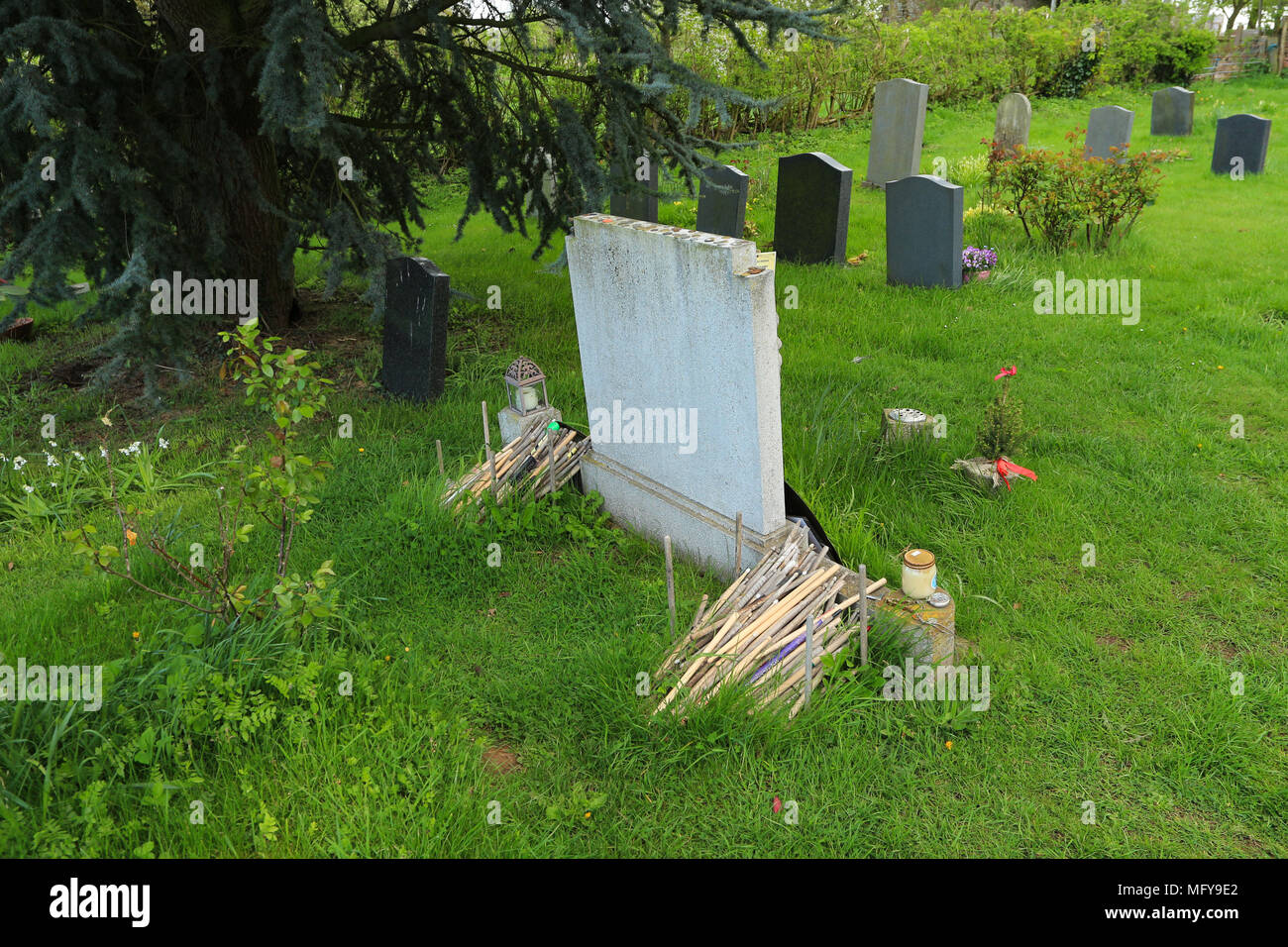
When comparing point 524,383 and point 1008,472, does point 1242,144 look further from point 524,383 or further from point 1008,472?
point 524,383

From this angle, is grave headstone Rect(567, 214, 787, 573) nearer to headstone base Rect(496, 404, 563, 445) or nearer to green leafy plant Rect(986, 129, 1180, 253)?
headstone base Rect(496, 404, 563, 445)

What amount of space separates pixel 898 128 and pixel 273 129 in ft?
31.0

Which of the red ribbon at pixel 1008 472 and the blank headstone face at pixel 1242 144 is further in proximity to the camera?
the blank headstone face at pixel 1242 144

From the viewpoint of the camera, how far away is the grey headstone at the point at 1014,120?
1345 centimetres

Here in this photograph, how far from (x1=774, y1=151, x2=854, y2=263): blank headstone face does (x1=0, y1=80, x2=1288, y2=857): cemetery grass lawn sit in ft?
7.73

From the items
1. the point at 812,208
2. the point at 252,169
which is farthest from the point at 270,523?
the point at 812,208

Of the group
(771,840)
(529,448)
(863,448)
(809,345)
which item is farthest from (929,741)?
(809,345)

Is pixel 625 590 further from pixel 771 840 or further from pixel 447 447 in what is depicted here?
pixel 447 447

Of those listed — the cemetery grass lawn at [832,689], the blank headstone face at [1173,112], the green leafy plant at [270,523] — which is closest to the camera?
the cemetery grass lawn at [832,689]

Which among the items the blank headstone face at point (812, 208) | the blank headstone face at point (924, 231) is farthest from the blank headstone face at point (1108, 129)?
the blank headstone face at point (924, 231)

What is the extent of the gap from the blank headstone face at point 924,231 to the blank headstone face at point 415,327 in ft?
13.9

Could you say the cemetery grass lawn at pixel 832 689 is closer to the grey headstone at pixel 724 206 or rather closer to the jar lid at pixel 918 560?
the jar lid at pixel 918 560

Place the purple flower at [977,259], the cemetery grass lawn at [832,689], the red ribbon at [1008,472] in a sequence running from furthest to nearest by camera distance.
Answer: the purple flower at [977,259], the red ribbon at [1008,472], the cemetery grass lawn at [832,689]

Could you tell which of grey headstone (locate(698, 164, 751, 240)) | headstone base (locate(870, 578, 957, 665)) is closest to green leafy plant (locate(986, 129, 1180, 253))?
grey headstone (locate(698, 164, 751, 240))
